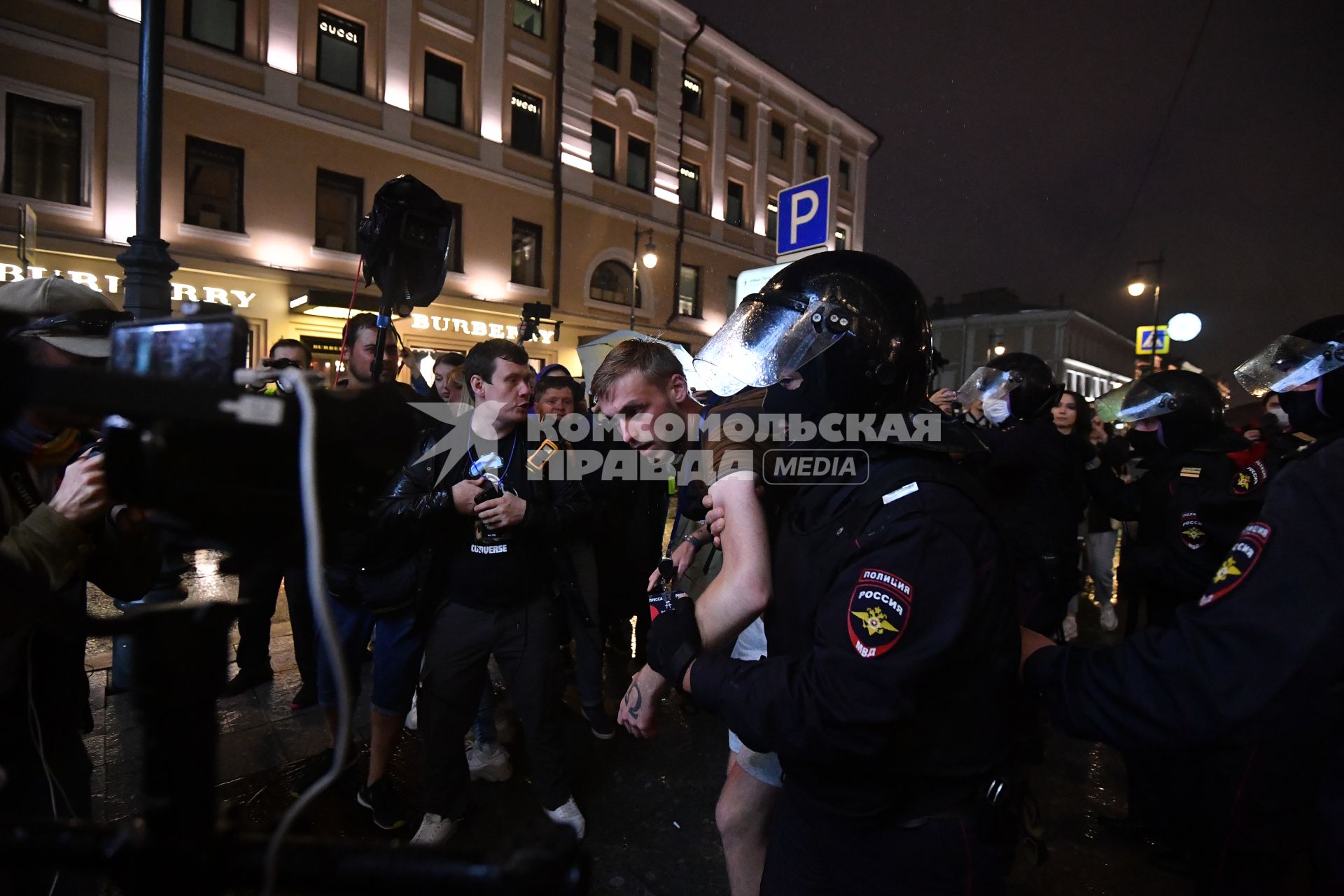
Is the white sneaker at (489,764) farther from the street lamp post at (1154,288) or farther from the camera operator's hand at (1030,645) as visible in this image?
the street lamp post at (1154,288)

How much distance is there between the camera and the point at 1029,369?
14.3ft

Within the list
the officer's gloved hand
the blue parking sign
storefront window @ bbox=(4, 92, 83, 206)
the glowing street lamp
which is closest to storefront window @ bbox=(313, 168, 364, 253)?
storefront window @ bbox=(4, 92, 83, 206)

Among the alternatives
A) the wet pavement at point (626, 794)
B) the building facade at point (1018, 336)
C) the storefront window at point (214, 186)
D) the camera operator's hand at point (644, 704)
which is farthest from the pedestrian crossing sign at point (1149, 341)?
the building facade at point (1018, 336)

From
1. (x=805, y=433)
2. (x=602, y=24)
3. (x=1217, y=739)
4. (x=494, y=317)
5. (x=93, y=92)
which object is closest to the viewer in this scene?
(x=1217, y=739)

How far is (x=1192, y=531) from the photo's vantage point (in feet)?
9.66

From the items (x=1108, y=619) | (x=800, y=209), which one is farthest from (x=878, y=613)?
(x=1108, y=619)

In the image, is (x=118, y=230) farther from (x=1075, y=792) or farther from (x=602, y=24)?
(x=1075, y=792)

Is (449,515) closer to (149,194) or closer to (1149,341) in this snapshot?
(149,194)

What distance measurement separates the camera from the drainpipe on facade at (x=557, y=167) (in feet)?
61.4

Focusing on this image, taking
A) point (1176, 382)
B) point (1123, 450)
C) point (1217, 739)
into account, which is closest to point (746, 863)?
point (1217, 739)

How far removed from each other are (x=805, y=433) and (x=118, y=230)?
15466 millimetres

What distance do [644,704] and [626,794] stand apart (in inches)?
70.5

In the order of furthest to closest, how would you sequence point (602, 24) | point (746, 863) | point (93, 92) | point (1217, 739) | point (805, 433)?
point (602, 24)
point (93, 92)
point (746, 863)
point (805, 433)
point (1217, 739)

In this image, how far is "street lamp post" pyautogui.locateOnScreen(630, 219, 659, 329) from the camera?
66.7 ft
